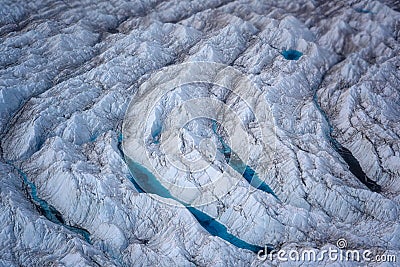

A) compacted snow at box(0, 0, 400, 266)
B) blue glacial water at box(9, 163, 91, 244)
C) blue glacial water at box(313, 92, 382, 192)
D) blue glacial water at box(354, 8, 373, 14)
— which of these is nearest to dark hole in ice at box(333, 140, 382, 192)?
blue glacial water at box(313, 92, 382, 192)

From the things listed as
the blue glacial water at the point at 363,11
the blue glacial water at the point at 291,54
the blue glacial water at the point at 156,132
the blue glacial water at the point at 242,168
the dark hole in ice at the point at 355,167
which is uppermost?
the blue glacial water at the point at 156,132

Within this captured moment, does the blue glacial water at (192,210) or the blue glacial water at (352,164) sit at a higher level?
the blue glacial water at (192,210)

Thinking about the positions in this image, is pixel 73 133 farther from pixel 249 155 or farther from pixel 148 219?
pixel 249 155

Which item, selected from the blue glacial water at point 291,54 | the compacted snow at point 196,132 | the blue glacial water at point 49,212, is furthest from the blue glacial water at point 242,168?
the blue glacial water at point 291,54

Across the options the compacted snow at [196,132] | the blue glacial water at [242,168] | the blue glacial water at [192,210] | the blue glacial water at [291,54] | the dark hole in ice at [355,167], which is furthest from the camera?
the blue glacial water at [291,54]

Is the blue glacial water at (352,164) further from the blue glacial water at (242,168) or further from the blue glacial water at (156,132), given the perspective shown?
the blue glacial water at (156,132)

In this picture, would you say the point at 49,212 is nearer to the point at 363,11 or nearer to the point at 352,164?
the point at 352,164

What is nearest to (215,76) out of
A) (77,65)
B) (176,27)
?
(176,27)
